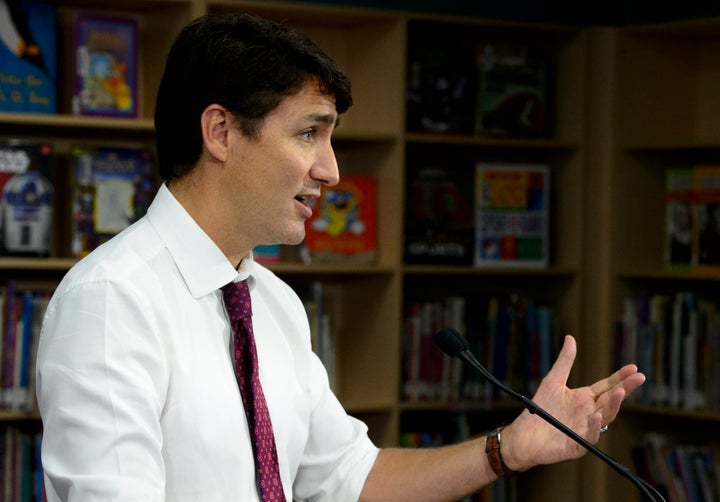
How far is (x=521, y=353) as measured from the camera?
3920mm

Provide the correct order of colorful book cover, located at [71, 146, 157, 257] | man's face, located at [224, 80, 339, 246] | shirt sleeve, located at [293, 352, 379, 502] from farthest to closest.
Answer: colorful book cover, located at [71, 146, 157, 257], shirt sleeve, located at [293, 352, 379, 502], man's face, located at [224, 80, 339, 246]

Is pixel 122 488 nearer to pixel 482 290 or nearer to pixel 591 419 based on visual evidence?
pixel 591 419

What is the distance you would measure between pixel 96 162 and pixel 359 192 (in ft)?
2.85

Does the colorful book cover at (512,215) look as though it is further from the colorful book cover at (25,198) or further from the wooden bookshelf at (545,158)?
the colorful book cover at (25,198)

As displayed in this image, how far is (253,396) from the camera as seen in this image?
5.51 ft

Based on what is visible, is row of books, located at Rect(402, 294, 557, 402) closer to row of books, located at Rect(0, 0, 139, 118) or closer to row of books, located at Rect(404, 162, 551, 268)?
row of books, located at Rect(404, 162, 551, 268)

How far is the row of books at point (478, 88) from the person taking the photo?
3.83m

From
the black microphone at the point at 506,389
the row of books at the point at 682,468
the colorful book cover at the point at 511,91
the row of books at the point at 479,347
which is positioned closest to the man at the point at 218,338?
the black microphone at the point at 506,389

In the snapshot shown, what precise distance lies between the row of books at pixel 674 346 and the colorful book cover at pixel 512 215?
388mm

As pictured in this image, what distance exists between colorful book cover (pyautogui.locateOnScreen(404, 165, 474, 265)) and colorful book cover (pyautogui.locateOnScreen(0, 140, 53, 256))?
1.21 meters

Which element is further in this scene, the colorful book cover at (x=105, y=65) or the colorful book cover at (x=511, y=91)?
the colorful book cover at (x=511, y=91)

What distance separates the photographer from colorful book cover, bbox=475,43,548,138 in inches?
154

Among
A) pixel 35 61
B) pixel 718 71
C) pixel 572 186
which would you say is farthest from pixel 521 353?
pixel 35 61

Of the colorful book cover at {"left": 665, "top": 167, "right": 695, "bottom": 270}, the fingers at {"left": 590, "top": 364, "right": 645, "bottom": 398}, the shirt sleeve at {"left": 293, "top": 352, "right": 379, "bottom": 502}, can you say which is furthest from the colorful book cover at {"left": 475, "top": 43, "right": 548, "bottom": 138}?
the fingers at {"left": 590, "top": 364, "right": 645, "bottom": 398}
